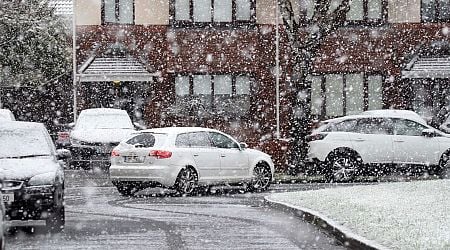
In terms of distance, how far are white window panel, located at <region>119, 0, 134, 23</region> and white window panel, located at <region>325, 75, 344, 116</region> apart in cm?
703

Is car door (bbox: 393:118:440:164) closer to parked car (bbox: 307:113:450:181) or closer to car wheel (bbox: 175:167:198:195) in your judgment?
parked car (bbox: 307:113:450:181)

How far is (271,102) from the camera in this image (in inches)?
1417

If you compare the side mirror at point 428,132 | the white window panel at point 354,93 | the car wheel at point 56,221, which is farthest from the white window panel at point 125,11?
the car wheel at point 56,221

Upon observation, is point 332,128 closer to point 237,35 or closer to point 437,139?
point 437,139

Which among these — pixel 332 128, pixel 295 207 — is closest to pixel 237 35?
pixel 332 128

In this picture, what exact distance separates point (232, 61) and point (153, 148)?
14.9 meters

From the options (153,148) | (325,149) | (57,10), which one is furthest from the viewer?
(57,10)

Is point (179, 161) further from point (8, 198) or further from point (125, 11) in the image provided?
point (125, 11)

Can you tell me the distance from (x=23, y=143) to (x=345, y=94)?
72.2ft

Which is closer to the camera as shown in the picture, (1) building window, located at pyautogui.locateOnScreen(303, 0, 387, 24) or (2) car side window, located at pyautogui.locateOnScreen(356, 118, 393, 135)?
(2) car side window, located at pyautogui.locateOnScreen(356, 118, 393, 135)

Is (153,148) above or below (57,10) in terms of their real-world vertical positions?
below

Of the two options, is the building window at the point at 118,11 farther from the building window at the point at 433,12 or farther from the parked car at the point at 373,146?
the parked car at the point at 373,146

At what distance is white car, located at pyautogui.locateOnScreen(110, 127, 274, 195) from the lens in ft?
68.8

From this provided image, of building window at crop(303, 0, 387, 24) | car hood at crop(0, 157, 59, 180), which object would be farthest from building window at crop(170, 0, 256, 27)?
car hood at crop(0, 157, 59, 180)
